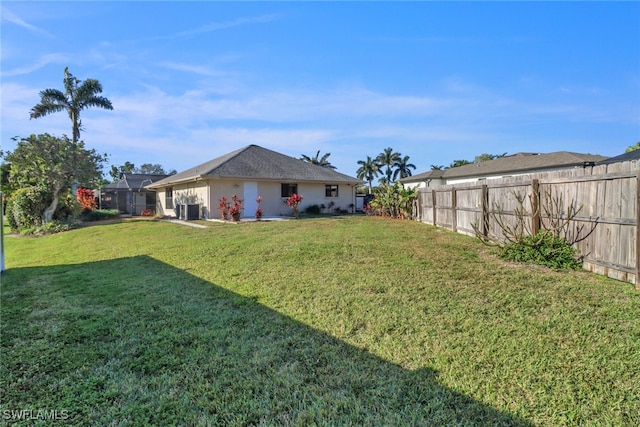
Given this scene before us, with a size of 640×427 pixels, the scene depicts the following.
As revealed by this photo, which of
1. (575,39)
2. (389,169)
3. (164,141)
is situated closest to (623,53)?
(575,39)

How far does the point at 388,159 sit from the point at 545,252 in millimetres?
53714

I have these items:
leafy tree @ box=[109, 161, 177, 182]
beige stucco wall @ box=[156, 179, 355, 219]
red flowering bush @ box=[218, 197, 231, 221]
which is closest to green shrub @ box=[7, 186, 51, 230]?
beige stucco wall @ box=[156, 179, 355, 219]

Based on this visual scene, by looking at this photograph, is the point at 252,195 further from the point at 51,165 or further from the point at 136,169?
the point at 136,169

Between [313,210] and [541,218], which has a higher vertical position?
[541,218]

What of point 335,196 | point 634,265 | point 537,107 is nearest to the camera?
point 634,265

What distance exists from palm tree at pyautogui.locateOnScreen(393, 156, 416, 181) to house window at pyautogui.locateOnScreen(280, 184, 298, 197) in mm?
39766

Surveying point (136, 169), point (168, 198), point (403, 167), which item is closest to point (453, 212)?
point (168, 198)

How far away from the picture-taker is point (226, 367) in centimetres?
304

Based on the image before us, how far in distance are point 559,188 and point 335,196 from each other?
17.8 metres

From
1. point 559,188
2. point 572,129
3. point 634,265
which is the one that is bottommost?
point 634,265

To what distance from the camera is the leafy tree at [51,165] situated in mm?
16969

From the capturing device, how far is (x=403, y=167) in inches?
2295

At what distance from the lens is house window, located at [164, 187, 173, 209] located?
24416mm

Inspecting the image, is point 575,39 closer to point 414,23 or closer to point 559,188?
point 414,23
